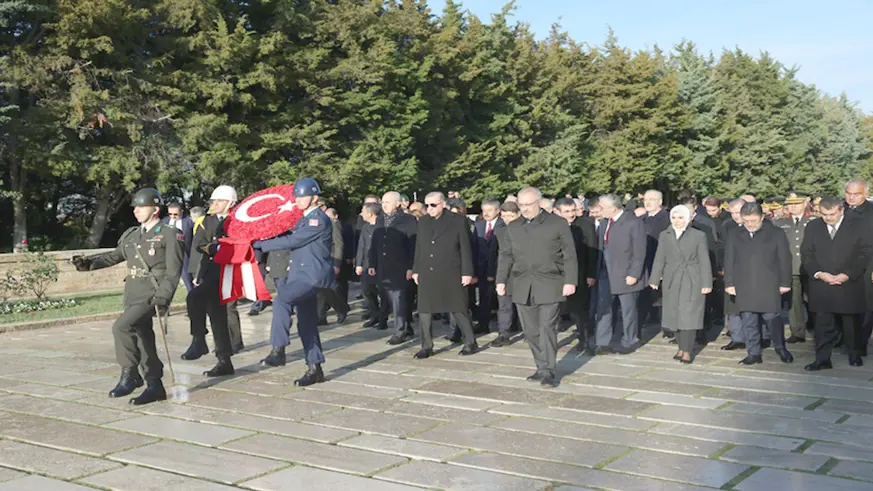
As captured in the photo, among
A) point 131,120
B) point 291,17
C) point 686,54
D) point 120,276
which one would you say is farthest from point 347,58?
point 686,54

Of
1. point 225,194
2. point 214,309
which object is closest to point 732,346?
point 214,309

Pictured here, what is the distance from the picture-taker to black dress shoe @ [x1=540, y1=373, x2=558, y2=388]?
8.16 metres

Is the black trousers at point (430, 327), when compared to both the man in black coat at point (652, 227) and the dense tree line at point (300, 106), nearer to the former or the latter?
the man in black coat at point (652, 227)

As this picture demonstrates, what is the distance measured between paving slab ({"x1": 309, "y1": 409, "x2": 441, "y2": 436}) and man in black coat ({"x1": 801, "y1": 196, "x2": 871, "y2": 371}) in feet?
14.4

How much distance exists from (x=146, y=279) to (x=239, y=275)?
4.46ft

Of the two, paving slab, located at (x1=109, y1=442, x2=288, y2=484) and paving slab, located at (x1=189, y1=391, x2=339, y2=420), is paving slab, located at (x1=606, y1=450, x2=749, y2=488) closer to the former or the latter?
paving slab, located at (x1=109, y1=442, x2=288, y2=484)

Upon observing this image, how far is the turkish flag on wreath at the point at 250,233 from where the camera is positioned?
8539mm

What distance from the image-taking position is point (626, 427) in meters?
6.55

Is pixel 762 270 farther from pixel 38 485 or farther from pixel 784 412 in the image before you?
pixel 38 485

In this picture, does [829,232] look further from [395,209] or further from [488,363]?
[395,209]

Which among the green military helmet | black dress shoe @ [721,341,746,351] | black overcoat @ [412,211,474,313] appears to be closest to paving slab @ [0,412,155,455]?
the green military helmet

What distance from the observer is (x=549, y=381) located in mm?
8188

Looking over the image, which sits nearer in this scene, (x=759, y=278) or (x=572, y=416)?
(x=572, y=416)

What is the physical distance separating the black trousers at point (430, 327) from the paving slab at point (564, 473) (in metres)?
4.18
